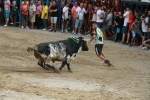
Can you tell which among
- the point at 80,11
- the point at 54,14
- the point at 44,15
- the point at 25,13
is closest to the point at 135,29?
the point at 80,11

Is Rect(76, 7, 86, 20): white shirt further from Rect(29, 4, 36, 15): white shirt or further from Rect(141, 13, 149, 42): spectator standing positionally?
Rect(141, 13, 149, 42): spectator standing

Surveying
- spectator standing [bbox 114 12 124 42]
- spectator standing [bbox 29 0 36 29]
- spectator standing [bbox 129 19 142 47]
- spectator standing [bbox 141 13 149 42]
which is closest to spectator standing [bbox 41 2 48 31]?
spectator standing [bbox 29 0 36 29]

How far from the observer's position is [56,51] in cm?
1360

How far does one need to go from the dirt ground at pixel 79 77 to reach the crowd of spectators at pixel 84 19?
5.84ft

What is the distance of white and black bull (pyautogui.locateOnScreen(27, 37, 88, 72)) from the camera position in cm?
1351

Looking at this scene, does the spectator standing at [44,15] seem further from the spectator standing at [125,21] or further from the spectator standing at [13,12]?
the spectator standing at [125,21]

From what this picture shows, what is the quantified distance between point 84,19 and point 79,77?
37.2 ft

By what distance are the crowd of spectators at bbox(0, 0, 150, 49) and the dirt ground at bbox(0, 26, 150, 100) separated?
1.78 metres

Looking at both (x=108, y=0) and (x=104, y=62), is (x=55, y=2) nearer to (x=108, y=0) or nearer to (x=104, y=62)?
(x=108, y=0)

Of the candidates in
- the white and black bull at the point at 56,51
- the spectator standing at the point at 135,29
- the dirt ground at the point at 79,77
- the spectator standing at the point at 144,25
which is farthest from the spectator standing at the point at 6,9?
the white and black bull at the point at 56,51

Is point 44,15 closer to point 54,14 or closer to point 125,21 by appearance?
point 54,14

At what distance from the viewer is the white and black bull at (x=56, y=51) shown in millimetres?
13509

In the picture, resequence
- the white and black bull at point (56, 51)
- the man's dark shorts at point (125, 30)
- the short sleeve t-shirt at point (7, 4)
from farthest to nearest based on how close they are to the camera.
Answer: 1. the short sleeve t-shirt at point (7, 4)
2. the man's dark shorts at point (125, 30)
3. the white and black bull at point (56, 51)

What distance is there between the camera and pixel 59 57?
13.7 meters
